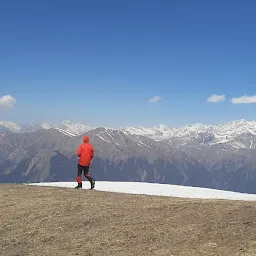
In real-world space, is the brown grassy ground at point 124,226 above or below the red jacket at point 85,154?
below

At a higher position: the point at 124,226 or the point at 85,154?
the point at 85,154

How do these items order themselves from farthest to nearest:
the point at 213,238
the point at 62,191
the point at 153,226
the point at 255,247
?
the point at 62,191
the point at 153,226
the point at 213,238
the point at 255,247

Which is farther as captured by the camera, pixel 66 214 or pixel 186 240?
pixel 66 214

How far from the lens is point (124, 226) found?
18500 millimetres

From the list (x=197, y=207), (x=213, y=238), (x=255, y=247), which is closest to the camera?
(x=255, y=247)

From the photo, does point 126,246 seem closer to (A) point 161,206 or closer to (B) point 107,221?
(B) point 107,221

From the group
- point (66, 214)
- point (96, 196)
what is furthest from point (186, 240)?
point (96, 196)

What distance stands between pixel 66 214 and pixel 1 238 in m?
3.65

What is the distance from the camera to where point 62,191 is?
27.1m

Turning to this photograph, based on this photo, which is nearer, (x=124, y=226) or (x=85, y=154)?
(x=124, y=226)

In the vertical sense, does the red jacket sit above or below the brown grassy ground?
above

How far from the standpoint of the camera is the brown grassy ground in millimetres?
15594

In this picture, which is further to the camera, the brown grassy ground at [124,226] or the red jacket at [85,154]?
the red jacket at [85,154]

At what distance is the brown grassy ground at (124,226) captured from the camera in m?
15.6
